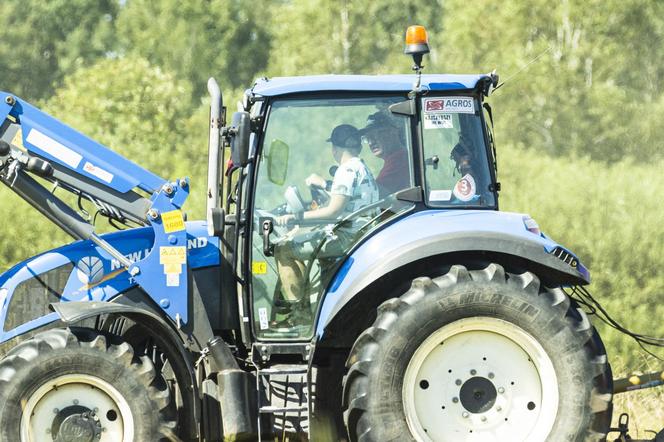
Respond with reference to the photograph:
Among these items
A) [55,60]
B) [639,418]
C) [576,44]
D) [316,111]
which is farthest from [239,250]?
[55,60]

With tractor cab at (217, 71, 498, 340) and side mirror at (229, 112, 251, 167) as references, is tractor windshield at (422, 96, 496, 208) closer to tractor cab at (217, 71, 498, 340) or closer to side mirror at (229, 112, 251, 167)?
tractor cab at (217, 71, 498, 340)

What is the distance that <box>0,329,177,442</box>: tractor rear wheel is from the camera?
6461 millimetres

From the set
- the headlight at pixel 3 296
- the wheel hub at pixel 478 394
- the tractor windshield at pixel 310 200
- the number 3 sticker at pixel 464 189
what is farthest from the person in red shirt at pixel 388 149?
the headlight at pixel 3 296

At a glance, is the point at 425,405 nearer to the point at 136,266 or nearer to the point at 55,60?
the point at 136,266

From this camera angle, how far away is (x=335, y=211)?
695 centimetres

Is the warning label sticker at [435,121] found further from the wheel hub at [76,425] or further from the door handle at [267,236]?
the wheel hub at [76,425]

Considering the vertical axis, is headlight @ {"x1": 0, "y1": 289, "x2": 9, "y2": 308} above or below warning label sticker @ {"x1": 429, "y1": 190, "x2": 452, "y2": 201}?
below

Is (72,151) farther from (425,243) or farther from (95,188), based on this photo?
(425,243)

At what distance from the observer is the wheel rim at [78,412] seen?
257 inches

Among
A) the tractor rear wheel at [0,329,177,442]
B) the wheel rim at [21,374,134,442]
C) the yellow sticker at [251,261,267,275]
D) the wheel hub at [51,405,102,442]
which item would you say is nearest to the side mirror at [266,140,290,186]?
the yellow sticker at [251,261,267,275]

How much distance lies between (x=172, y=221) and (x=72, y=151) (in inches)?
29.7

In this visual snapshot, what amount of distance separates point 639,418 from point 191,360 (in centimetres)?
393

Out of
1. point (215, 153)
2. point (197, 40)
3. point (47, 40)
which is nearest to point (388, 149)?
point (215, 153)

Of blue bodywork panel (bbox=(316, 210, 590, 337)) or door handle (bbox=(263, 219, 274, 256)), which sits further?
door handle (bbox=(263, 219, 274, 256))
